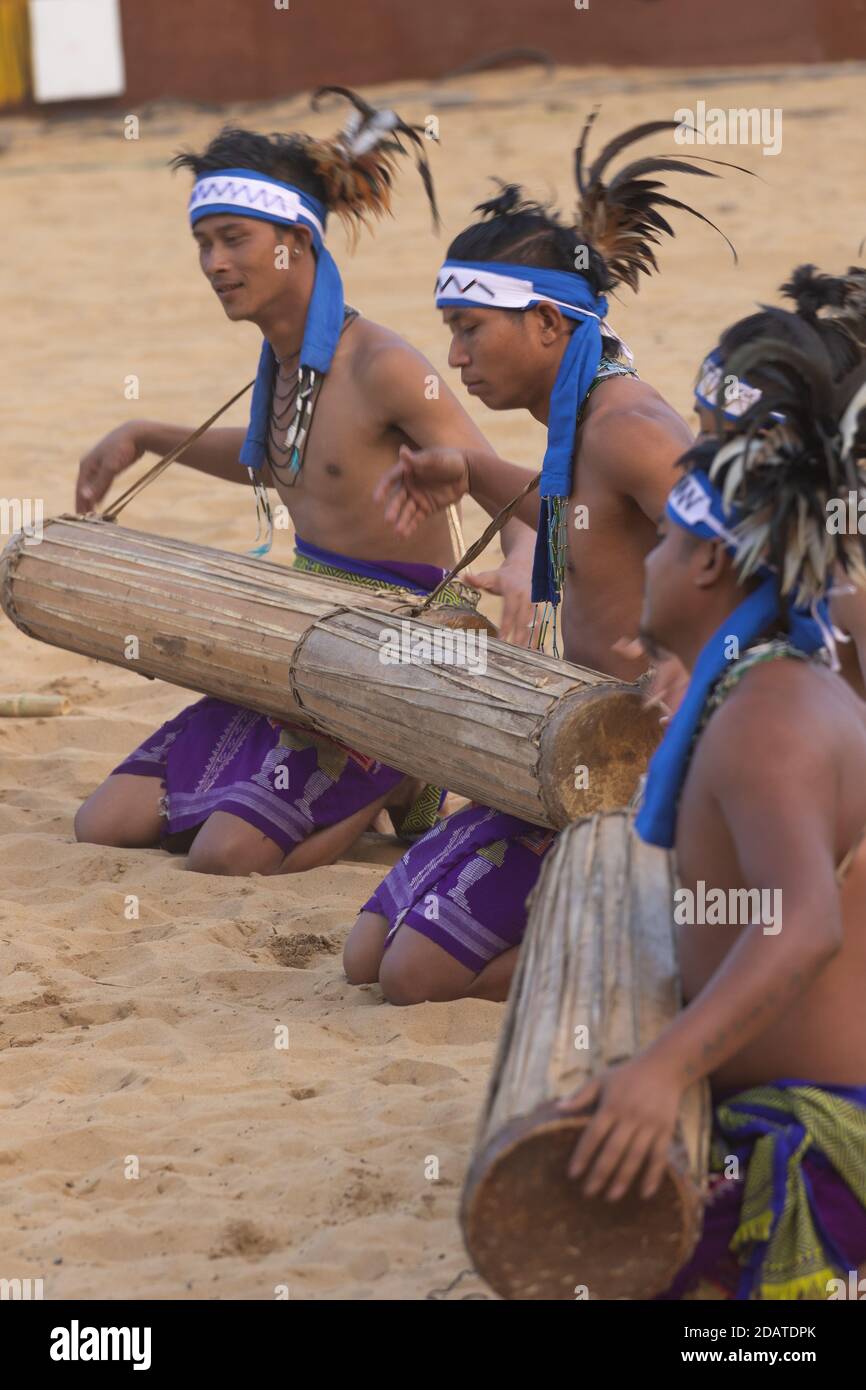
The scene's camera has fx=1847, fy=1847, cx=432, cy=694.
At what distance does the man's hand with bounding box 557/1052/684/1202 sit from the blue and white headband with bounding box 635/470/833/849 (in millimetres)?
434

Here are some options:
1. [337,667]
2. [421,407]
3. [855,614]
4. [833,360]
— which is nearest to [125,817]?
[337,667]

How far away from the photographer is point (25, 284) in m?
10.5

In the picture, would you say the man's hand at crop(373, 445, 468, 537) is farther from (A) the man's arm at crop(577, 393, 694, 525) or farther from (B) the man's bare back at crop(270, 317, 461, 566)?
(B) the man's bare back at crop(270, 317, 461, 566)

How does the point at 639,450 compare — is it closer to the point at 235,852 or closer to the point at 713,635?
the point at 713,635

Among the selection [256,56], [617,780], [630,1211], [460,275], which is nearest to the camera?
[630,1211]

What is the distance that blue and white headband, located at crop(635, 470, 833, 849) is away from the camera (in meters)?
2.39

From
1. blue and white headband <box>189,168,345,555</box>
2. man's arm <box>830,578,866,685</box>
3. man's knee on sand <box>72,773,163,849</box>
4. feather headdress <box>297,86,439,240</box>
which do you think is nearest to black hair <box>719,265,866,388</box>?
man's arm <box>830,578,866,685</box>

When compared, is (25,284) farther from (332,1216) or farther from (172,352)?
(332,1216)

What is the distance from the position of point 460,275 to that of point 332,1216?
2006 mm

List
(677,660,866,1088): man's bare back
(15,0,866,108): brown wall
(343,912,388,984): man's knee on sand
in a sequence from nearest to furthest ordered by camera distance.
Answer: (677,660,866,1088): man's bare back → (343,912,388,984): man's knee on sand → (15,0,866,108): brown wall

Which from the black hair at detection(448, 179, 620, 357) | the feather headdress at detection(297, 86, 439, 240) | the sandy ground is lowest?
the sandy ground

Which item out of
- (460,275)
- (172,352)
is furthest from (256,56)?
(460,275)

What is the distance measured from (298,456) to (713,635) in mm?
2388

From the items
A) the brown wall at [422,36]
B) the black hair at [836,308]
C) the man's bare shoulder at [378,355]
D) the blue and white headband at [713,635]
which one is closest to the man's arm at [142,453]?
the man's bare shoulder at [378,355]
